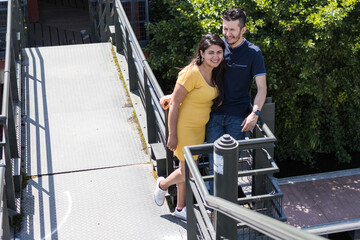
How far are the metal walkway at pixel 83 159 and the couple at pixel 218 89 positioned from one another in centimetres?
81

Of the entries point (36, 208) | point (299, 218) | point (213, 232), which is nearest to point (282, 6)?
point (299, 218)

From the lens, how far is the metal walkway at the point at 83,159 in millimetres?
4402

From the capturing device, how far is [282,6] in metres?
9.08

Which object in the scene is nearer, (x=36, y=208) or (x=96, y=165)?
(x=36, y=208)

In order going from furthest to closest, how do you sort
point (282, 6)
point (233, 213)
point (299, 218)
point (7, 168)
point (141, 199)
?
point (299, 218) → point (282, 6) → point (141, 199) → point (7, 168) → point (233, 213)

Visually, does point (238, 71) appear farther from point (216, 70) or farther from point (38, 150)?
point (38, 150)

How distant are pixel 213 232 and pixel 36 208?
1996 millimetres

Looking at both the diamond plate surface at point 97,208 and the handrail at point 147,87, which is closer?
the diamond plate surface at point 97,208

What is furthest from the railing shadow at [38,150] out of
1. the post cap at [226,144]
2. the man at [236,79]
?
the post cap at [226,144]

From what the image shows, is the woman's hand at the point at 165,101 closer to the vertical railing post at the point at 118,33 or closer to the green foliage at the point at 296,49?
the vertical railing post at the point at 118,33

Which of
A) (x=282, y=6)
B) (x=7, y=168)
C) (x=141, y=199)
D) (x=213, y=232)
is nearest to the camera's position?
(x=213, y=232)

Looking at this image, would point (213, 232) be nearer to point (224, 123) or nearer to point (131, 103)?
point (224, 123)

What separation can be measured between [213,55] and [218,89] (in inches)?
11.0

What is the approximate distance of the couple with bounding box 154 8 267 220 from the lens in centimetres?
392
